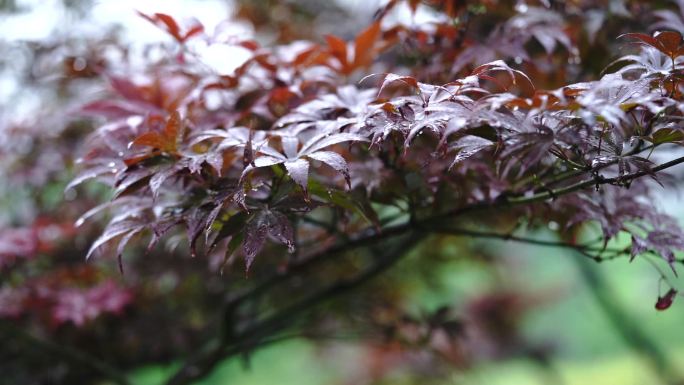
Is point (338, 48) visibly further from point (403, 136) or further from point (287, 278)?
point (287, 278)

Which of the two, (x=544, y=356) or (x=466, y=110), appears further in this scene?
(x=544, y=356)

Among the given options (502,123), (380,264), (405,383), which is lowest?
(405,383)

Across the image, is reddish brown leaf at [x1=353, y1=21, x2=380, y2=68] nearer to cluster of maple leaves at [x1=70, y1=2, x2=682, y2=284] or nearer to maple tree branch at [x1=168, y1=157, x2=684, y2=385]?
cluster of maple leaves at [x1=70, y1=2, x2=682, y2=284]

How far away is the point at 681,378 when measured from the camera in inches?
107

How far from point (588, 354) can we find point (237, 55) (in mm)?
3860

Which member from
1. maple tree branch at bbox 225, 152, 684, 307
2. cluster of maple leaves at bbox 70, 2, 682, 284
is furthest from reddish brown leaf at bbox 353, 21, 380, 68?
maple tree branch at bbox 225, 152, 684, 307

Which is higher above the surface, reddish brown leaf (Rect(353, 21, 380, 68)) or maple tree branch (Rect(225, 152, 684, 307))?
reddish brown leaf (Rect(353, 21, 380, 68))

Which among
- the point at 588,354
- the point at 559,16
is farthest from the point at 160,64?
the point at 588,354

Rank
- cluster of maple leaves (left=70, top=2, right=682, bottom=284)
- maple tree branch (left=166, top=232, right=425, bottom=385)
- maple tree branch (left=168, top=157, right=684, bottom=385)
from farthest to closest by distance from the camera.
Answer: maple tree branch (left=166, top=232, right=425, bottom=385), maple tree branch (left=168, top=157, right=684, bottom=385), cluster of maple leaves (left=70, top=2, right=682, bottom=284)

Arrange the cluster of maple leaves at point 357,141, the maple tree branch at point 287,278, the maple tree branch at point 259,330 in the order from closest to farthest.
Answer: the cluster of maple leaves at point 357,141
the maple tree branch at point 287,278
the maple tree branch at point 259,330

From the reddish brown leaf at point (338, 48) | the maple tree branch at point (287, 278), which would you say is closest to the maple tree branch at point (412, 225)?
the maple tree branch at point (287, 278)

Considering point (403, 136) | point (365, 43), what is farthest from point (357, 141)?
point (365, 43)

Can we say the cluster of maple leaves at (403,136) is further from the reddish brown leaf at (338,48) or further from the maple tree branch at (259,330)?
the maple tree branch at (259,330)

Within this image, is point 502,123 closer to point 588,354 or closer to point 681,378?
point 681,378
